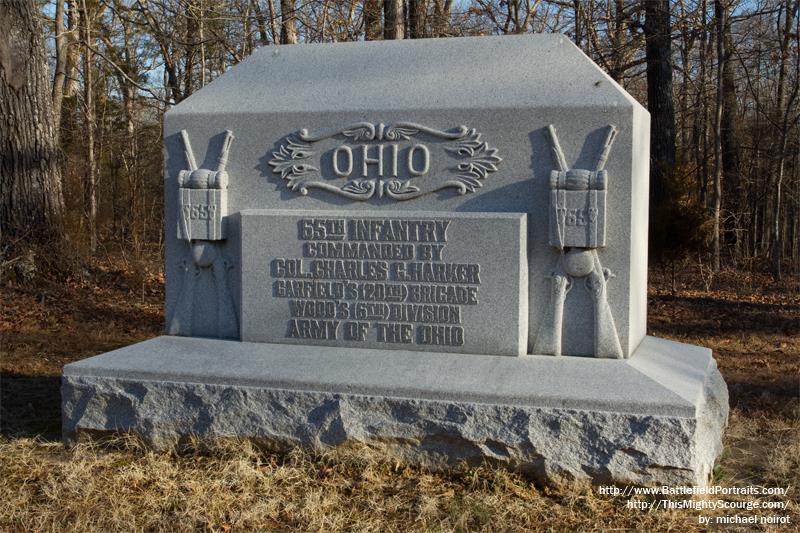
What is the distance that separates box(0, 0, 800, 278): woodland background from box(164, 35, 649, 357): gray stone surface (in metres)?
0.44

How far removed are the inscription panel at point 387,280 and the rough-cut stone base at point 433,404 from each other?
0.46 ft

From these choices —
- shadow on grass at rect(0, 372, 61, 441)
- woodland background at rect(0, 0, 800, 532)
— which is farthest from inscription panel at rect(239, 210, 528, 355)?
shadow on grass at rect(0, 372, 61, 441)

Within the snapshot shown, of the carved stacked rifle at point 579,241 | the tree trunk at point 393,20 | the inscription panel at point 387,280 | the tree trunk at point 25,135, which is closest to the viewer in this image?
the carved stacked rifle at point 579,241

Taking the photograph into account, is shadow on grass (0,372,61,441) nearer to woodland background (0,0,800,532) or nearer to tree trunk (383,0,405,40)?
woodland background (0,0,800,532)

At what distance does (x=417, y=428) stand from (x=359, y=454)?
0.35 metres

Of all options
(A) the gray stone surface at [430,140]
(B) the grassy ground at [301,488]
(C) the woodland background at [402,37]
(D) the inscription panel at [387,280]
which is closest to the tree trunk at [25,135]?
(C) the woodland background at [402,37]

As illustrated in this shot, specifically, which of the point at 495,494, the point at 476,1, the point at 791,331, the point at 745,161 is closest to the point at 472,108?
the point at 495,494

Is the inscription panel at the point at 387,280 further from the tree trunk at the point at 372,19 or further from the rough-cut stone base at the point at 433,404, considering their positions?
the tree trunk at the point at 372,19

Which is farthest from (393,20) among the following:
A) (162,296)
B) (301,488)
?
(301,488)

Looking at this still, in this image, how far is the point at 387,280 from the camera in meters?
5.00

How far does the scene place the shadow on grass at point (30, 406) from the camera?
209 inches

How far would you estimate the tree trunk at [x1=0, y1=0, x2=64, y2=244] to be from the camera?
1016 centimetres

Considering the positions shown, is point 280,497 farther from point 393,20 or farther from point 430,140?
point 393,20

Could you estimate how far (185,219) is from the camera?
532 cm
